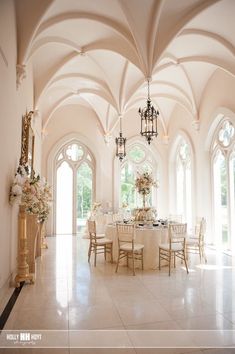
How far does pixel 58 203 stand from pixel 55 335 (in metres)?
8.02

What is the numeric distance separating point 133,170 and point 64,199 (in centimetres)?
309

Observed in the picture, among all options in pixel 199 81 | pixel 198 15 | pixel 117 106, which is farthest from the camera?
pixel 117 106

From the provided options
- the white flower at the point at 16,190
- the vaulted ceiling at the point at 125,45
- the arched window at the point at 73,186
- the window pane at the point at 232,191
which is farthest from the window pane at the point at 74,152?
the white flower at the point at 16,190

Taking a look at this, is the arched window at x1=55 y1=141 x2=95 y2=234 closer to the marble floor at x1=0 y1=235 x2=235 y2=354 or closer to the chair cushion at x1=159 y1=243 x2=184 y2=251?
the marble floor at x1=0 y1=235 x2=235 y2=354

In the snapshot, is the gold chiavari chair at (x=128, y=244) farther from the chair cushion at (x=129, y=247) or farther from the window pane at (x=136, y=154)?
the window pane at (x=136, y=154)

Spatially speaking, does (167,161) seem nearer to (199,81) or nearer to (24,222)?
(199,81)

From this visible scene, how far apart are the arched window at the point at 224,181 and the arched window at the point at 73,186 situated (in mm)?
4874

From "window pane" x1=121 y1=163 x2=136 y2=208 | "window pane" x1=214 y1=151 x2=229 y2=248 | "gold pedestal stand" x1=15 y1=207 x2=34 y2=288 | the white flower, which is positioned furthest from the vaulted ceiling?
"window pane" x1=121 y1=163 x2=136 y2=208

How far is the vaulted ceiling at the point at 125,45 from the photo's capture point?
4949 millimetres

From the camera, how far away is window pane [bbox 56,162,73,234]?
1059 cm

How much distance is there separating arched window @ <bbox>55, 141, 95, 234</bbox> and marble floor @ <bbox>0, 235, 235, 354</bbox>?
5037 mm

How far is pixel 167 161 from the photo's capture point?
11227 mm

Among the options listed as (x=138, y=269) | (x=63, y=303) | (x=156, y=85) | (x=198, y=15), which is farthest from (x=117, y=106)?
(x=63, y=303)

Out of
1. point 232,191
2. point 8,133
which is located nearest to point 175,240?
point 232,191
